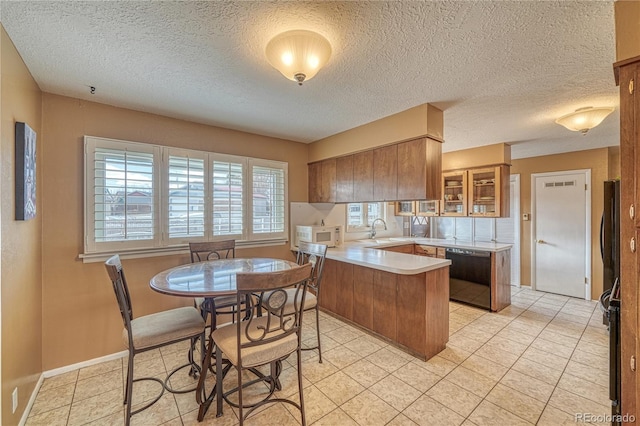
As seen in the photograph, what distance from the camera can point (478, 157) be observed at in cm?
427

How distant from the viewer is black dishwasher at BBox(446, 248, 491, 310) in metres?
3.74

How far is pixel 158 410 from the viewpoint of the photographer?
191 centimetres

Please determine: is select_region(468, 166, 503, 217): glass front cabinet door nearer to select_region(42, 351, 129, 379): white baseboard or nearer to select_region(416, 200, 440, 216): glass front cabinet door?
select_region(416, 200, 440, 216): glass front cabinet door

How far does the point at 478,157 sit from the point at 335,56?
11.3ft

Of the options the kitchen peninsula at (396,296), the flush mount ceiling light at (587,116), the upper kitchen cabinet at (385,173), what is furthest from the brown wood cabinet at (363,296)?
the flush mount ceiling light at (587,116)

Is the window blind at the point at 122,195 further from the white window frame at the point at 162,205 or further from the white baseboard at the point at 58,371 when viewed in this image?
the white baseboard at the point at 58,371

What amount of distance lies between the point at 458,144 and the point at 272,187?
291 centimetres

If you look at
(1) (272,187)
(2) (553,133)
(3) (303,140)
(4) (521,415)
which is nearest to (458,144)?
(2) (553,133)

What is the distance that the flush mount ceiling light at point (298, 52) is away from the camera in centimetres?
154

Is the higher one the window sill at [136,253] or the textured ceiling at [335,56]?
the textured ceiling at [335,56]

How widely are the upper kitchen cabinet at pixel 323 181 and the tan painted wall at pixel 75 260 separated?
2136mm

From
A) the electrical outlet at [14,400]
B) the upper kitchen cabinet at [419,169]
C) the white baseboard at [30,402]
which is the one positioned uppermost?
the upper kitchen cabinet at [419,169]

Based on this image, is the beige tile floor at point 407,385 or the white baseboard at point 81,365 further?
the white baseboard at point 81,365

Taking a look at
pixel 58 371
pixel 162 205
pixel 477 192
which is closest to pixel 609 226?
pixel 477 192
